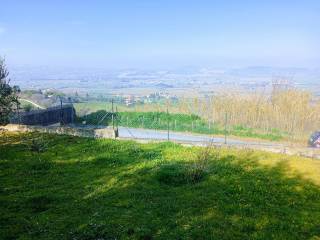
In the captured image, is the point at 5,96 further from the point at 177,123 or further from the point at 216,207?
the point at 177,123

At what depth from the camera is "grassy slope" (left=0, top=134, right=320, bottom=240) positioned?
38.5 ft

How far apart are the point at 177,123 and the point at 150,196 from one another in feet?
104

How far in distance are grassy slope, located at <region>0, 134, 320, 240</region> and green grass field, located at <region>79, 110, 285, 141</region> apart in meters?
19.9

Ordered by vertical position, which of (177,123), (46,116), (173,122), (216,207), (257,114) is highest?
(46,116)

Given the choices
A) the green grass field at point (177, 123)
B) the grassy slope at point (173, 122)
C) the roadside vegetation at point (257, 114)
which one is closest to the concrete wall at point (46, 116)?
the green grass field at point (177, 123)

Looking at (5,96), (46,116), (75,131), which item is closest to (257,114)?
(46,116)

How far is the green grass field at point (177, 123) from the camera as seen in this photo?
1659 inches

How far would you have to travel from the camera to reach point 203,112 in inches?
1949

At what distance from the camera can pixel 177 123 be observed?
46.2 m

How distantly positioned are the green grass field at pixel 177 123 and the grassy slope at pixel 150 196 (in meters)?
19.9

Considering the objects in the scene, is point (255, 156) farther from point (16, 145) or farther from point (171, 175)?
point (16, 145)

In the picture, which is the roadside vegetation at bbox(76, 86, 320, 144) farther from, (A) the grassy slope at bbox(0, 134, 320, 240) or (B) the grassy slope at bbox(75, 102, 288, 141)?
(A) the grassy slope at bbox(0, 134, 320, 240)

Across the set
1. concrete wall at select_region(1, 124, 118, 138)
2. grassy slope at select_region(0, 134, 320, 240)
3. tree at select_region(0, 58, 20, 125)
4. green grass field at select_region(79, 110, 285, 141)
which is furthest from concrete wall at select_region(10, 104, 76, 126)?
grassy slope at select_region(0, 134, 320, 240)

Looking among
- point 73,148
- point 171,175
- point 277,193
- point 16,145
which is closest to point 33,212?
point 171,175
